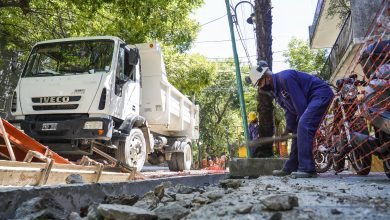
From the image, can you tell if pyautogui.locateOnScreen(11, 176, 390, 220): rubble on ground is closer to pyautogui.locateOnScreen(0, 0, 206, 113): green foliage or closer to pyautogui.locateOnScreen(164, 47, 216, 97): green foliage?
pyautogui.locateOnScreen(0, 0, 206, 113): green foliage

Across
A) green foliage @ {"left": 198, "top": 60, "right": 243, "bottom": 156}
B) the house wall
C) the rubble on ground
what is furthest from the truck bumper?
green foliage @ {"left": 198, "top": 60, "right": 243, "bottom": 156}

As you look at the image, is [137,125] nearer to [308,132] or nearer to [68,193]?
[308,132]

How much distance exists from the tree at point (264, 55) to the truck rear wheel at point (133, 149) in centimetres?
251

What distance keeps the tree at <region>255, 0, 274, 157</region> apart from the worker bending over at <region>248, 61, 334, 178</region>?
52.3 inches

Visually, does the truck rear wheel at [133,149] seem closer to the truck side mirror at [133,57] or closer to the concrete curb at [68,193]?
the truck side mirror at [133,57]

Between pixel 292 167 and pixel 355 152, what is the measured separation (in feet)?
2.90

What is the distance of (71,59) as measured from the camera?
23.1 feet

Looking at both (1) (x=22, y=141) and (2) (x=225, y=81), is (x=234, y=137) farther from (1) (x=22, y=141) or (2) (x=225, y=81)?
(1) (x=22, y=141)

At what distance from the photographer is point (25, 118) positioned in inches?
264

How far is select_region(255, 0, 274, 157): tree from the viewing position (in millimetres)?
6129

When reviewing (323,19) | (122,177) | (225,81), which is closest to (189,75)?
(323,19)

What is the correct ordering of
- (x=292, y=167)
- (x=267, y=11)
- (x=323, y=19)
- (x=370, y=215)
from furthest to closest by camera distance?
(x=323, y=19) < (x=267, y=11) < (x=292, y=167) < (x=370, y=215)

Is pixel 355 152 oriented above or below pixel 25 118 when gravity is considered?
below

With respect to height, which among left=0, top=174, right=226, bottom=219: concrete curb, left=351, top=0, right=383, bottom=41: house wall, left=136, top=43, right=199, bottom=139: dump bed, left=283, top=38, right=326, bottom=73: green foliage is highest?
left=283, top=38, right=326, bottom=73: green foliage
